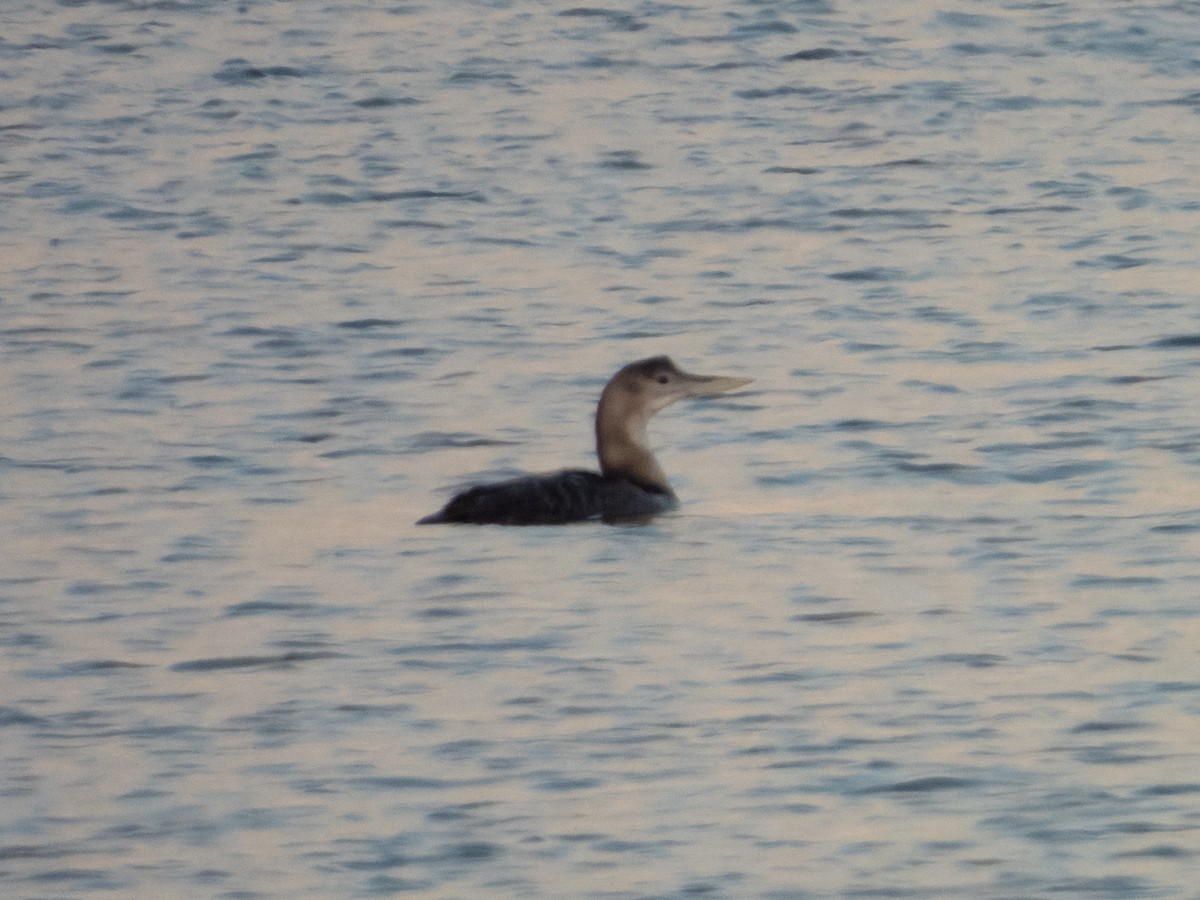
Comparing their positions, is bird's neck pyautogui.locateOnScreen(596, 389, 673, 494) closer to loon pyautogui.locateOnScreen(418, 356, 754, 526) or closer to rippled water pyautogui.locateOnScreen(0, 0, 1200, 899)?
loon pyautogui.locateOnScreen(418, 356, 754, 526)

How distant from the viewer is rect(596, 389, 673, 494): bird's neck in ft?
35.5

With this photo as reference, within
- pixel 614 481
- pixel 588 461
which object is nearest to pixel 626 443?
pixel 614 481

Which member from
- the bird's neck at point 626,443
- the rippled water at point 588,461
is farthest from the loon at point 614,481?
the rippled water at point 588,461

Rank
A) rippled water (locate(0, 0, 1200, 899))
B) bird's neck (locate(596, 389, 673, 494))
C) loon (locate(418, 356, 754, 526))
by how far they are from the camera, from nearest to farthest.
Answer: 1. rippled water (locate(0, 0, 1200, 899))
2. loon (locate(418, 356, 754, 526))
3. bird's neck (locate(596, 389, 673, 494))

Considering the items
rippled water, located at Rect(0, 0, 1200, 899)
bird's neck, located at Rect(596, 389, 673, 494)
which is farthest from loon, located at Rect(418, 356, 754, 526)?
rippled water, located at Rect(0, 0, 1200, 899)

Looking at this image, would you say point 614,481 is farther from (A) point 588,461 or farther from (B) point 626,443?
(A) point 588,461

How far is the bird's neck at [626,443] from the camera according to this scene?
35.5ft

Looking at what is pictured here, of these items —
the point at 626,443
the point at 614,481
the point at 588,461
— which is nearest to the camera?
the point at 614,481

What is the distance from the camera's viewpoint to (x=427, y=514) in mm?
10469

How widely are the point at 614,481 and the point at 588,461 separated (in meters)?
0.99

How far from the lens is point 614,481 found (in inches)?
422

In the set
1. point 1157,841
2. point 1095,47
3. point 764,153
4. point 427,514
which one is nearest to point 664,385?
point 427,514

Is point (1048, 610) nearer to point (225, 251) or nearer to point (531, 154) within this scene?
point (225, 251)

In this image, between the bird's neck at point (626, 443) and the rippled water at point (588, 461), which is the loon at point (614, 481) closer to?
the bird's neck at point (626, 443)
